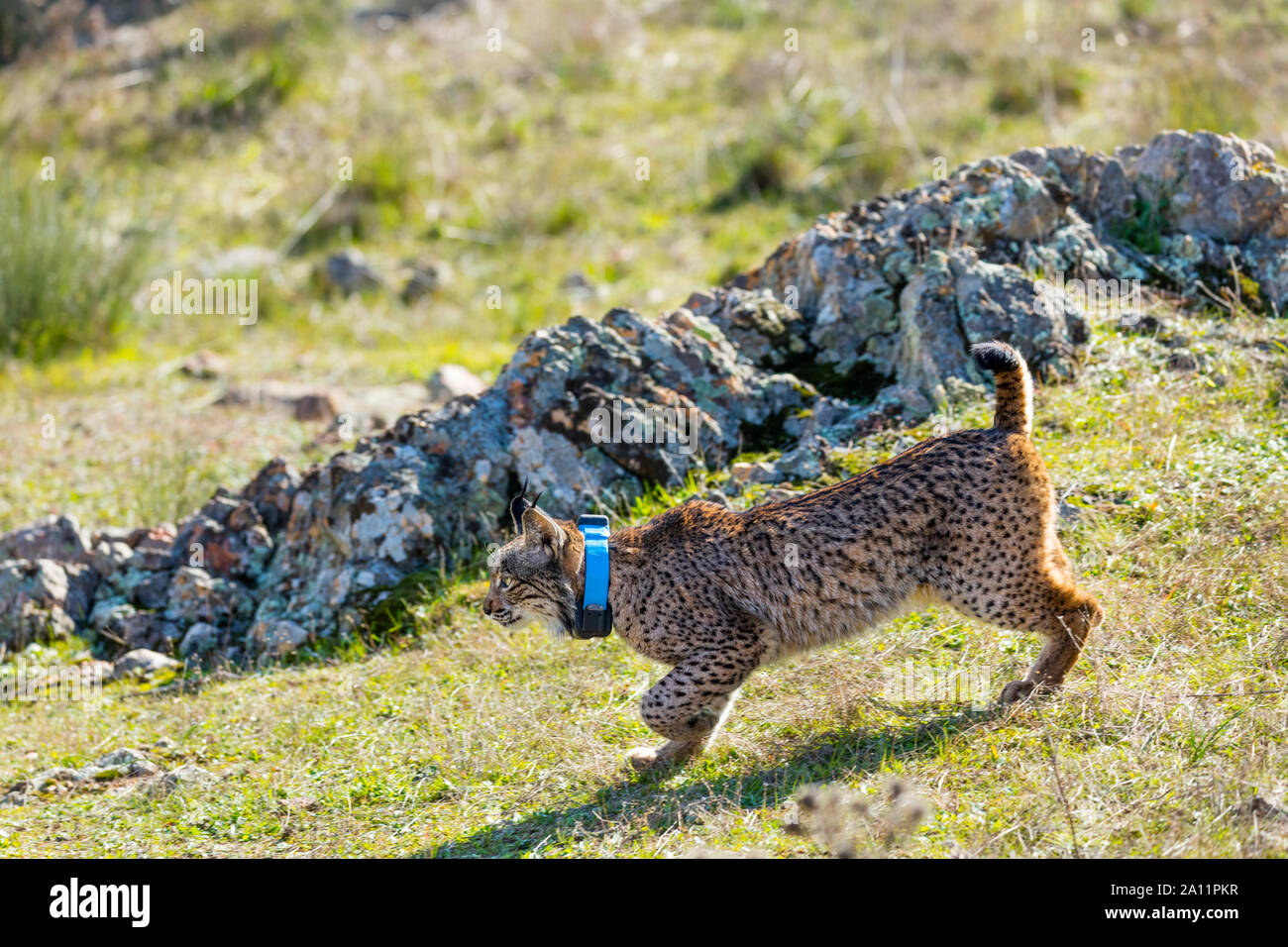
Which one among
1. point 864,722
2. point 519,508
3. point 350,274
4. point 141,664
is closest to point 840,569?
point 864,722

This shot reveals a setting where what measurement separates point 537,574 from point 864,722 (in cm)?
161

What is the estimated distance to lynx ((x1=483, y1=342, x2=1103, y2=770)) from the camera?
17.5ft

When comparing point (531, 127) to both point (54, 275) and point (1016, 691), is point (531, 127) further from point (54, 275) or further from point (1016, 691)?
point (1016, 691)

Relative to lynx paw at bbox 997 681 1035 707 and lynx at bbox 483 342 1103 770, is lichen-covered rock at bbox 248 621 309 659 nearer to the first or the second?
Result: lynx at bbox 483 342 1103 770

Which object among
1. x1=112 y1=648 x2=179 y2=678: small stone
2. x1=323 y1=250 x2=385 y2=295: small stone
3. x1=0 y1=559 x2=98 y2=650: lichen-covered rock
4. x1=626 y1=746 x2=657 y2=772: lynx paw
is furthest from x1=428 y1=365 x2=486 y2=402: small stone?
x1=626 y1=746 x2=657 y2=772: lynx paw

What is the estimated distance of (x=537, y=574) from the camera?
596 cm

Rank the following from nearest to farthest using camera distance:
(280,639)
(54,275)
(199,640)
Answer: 1. (280,639)
2. (199,640)
3. (54,275)

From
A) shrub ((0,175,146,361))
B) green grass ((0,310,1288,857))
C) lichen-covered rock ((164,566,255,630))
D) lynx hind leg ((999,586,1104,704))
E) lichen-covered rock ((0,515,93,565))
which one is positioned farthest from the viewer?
shrub ((0,175,146,361))

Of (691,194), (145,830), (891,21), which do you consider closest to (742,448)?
(145,830)

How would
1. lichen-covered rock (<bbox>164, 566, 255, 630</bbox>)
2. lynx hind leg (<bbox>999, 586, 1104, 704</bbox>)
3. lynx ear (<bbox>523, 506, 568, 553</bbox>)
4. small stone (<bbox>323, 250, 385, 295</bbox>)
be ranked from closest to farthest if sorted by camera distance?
1. lynx hind leg (<bbox>999, 586, 1104, 704</bbox>)
2. lynx ear (<bbox>523, 506, 568, 553</bbox>)
3. lichen-covered rock (<bbox>164, 566, 255, 630</bbox>)
4. small stone (<bbox>323, 250, 385, 295</bbox>)

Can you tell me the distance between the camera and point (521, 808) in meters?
5.47

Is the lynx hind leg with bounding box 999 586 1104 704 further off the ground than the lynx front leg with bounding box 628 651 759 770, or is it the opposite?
the lynx hind leg with bounding box 999 586 1104 704

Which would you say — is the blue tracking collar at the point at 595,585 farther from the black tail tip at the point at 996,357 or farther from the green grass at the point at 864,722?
the black tail tip at the point at 996,357

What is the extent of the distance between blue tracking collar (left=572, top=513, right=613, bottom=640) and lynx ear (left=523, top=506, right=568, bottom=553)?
0.16 m
